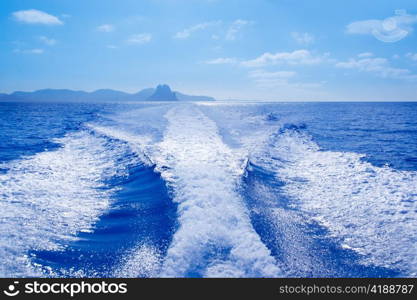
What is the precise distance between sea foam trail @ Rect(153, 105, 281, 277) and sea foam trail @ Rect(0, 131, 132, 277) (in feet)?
6.77

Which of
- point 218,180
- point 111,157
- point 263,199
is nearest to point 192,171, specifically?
point 218,180

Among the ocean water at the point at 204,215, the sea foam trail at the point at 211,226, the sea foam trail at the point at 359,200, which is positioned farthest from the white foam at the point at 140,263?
the sea foam trail at the point at 359,200

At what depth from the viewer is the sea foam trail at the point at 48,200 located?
4.90 m

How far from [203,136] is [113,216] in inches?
391

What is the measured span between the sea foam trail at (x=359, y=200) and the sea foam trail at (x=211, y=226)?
1870 millimetres

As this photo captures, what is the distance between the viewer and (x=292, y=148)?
15.0 metres

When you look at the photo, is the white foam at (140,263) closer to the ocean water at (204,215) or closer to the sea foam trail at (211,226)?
the ocean water at (204,215)

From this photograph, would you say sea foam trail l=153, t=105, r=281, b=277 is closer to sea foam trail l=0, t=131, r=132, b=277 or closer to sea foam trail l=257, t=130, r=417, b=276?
sea foam trail l=257, t=130, r=417, b=276

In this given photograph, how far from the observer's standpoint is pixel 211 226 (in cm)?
523

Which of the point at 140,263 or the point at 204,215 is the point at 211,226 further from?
the point at 140,263

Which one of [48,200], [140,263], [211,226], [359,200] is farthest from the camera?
[359,200]

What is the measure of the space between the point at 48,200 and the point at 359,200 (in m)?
8.37

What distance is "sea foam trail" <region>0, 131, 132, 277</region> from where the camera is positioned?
490 centimetres

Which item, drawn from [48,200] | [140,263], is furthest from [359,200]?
[48,200]
